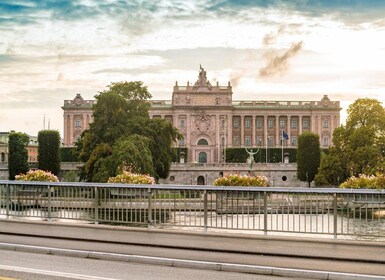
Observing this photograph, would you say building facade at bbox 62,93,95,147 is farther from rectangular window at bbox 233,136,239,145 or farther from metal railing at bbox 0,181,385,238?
metal railing at bbox 0,181,385,238

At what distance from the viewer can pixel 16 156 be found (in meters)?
78.9

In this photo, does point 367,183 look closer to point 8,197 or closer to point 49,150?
point 8,197

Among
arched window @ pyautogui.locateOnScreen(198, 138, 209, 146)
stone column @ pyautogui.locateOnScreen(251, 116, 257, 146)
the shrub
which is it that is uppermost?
stone column @ pyautogui.locateOnScreen(251, 116, 257, 146)

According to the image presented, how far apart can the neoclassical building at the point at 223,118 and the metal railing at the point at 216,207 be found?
111670 mm

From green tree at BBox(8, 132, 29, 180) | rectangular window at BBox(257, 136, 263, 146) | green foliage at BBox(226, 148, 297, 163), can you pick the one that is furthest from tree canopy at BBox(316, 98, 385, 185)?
rectangular window at BBox(257, 136, 263, 146)

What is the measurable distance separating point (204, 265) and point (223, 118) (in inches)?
4829

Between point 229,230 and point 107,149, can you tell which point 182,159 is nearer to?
point 107,149

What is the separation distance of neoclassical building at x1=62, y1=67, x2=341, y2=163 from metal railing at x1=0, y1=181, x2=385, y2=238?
112m

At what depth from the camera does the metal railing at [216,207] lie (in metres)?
15.8

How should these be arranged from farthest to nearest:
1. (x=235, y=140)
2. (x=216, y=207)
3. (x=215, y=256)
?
(x=235, y=140) → (x=216, y=207) → (x=215, y=256)

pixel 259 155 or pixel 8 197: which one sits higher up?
pixel 259 155

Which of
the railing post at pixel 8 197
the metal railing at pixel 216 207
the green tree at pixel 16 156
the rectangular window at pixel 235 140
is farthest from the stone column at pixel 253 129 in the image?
the metal railing at pixel 216 207

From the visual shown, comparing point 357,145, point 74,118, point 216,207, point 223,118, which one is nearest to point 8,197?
point 216,207

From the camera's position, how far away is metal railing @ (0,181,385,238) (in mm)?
15844
